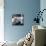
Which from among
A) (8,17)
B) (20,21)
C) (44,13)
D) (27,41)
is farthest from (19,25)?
(27,41)

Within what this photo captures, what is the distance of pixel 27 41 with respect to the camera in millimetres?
3254

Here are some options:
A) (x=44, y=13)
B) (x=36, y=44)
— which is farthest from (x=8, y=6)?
(x=36, y=44)

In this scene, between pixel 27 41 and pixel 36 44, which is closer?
pixel 36 44

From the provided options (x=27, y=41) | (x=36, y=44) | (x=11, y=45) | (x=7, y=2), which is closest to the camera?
(x=36, y=44)

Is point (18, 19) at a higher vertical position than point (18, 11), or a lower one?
lower

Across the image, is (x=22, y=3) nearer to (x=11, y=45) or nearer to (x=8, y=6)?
(x=8, y=6)

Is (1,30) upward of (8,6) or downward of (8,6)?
downward

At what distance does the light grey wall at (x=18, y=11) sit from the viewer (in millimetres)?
5566

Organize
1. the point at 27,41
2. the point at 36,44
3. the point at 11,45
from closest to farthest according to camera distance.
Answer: the point at 36,44
the point at 27,41
the point at 11,45

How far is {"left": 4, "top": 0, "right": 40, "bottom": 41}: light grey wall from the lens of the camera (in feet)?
18.3

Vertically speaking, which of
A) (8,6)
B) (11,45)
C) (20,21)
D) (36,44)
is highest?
(8,6)

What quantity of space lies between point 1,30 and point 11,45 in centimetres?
184

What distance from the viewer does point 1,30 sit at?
18.4 feet

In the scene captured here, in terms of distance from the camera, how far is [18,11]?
5621mm
